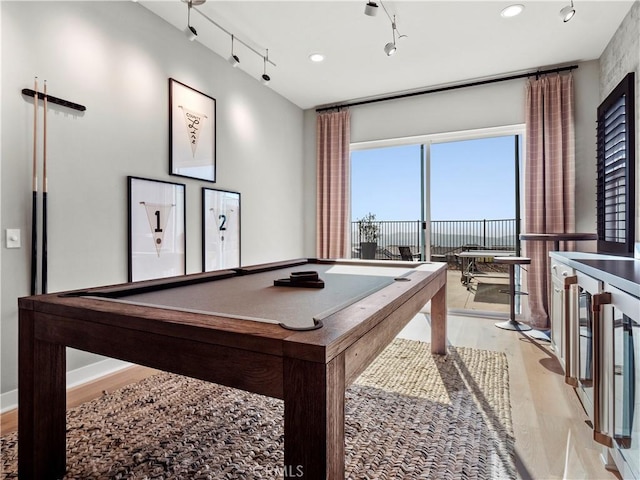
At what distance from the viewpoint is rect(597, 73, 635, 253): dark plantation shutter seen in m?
2.70

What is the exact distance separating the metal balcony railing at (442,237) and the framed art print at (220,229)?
1.92 meters

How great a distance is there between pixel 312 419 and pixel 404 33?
3.35m

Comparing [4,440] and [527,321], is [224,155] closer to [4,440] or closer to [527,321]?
[4,440]

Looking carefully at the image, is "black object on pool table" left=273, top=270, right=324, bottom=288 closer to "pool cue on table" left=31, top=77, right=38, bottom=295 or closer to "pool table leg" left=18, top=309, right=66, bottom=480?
"pool table leg" left=18, top=309, right=66, bottom=480

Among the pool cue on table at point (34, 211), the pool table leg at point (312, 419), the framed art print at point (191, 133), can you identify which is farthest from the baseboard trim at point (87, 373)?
the pool table leg at point (312, 419)

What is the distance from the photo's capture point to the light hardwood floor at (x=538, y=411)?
1.54m

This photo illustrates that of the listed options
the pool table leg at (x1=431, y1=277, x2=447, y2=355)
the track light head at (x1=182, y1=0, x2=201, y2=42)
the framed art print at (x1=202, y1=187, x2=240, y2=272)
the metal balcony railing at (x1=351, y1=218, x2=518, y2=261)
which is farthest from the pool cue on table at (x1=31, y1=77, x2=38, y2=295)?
the metal balcony railing at (x1=351, y1=218, x2=518, y2=261)

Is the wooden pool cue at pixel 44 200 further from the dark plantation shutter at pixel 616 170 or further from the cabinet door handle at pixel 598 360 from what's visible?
the dark plantation shutter at pixel 616 170

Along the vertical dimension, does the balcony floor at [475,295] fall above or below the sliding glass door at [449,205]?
below

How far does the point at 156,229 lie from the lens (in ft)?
9.60

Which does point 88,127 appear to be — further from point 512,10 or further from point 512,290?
point 512,290

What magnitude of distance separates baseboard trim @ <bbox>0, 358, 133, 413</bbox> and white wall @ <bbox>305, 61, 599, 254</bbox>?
3.05m

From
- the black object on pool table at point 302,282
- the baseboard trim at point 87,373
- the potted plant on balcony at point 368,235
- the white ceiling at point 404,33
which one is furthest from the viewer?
the potted plant on balcony at point 368,235

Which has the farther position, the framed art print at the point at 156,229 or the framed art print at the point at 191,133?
the framed art print at the point at 191,133
